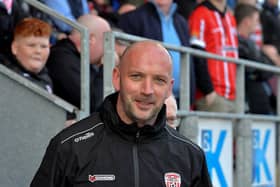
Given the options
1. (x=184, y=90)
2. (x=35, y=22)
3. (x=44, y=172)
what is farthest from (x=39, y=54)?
(x=44, y=172)

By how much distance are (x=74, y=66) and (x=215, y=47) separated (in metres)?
2.49

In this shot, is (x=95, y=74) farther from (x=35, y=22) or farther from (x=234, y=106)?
(x=234, y=106)

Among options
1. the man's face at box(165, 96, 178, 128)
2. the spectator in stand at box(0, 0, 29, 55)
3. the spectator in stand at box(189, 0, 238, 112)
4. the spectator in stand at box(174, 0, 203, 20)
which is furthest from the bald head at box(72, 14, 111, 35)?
the spectator in stand at box(174, 0, 203, 20)

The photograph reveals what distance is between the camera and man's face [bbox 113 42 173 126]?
360cm

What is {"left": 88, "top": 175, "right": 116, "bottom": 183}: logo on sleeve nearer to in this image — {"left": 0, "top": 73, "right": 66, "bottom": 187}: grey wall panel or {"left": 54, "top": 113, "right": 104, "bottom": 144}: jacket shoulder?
{"left": 54, "top": 113, "right": 104, "bottom": 144}: jacket shoulder

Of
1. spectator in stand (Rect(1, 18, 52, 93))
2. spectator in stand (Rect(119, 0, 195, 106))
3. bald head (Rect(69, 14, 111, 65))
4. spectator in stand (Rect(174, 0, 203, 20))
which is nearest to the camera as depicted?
spectator in stand (Rect(1, 18, 52, 93))

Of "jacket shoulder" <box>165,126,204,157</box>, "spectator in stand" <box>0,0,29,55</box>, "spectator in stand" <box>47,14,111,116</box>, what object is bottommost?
"jacket shoulder" <box>165,126,204,157</box>

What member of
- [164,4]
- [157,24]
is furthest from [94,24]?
[164,4]

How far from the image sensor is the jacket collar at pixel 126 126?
3593 millimetres

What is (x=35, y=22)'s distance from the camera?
5816 mm

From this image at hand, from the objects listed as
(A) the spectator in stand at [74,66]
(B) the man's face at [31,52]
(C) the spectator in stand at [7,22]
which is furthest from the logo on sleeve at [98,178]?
(C) the spectator in stand at [7,22]

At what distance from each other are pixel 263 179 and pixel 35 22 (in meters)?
3.19

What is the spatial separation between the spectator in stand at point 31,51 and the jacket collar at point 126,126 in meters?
2.05

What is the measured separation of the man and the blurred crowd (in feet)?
3.50
